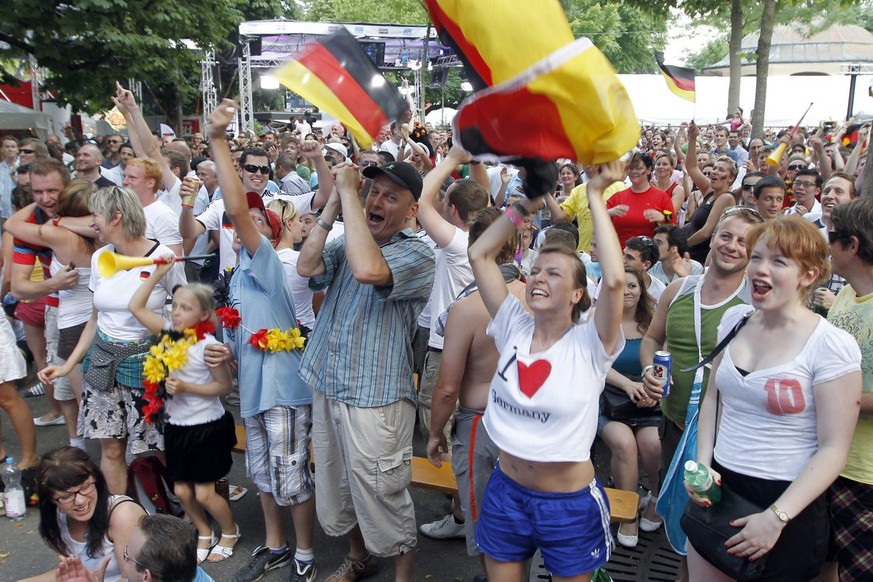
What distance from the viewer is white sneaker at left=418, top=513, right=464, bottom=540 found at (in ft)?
13.9

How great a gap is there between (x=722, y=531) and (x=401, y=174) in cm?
198

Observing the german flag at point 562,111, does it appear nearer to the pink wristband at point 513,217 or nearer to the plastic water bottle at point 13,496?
the pink wristband at point 513,217

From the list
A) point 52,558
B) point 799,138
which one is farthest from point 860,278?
point 799,138

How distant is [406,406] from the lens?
3.47 m

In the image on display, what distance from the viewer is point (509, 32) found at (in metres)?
2.22

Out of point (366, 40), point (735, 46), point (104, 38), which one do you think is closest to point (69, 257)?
point (104, 38)

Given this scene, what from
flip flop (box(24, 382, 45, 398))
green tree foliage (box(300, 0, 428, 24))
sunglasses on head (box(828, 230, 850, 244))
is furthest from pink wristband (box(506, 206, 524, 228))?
green tree foliage (box(300, 0, 428, 24))

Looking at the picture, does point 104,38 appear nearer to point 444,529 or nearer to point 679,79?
point 679,79

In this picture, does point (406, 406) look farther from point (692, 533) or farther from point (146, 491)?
point (146, 491)

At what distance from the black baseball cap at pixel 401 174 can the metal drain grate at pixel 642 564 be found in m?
2.10

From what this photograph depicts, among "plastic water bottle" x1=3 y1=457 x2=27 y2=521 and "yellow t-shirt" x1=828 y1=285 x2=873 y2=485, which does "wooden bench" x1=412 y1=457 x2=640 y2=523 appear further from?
"plastic water bottle" x1=3 y1=457 x2=27 y2=521

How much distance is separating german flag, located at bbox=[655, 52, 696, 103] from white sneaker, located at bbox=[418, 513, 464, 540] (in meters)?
4.91

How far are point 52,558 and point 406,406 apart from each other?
2365 mm

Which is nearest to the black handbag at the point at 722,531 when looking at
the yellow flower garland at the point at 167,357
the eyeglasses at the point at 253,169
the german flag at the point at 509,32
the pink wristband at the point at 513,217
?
the pink wristband at the point at 513,217
